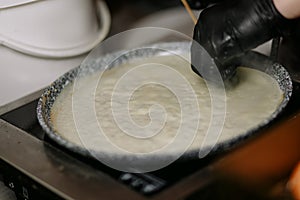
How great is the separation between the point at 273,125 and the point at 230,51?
0.78 feet

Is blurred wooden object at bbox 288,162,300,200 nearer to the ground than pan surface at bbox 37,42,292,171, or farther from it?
nearer to the ground

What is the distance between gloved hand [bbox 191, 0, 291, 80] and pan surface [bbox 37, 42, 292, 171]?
0.27 feet

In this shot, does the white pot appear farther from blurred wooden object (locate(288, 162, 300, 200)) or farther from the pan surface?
blurred wooden object (locate(288, 162, 300, 200))

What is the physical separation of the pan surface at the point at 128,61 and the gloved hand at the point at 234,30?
0.08m

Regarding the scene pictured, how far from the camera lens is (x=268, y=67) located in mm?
1155

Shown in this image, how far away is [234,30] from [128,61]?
1.04ft

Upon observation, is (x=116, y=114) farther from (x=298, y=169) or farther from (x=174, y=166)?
(x=298, y=169)

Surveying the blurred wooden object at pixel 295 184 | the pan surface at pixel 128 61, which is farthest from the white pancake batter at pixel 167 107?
the blurred wooden object at pixel 295 184

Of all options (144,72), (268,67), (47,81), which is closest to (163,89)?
(144,72)

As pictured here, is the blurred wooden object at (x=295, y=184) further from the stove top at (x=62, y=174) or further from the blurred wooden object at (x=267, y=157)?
the stove top at (x=62, y=174)

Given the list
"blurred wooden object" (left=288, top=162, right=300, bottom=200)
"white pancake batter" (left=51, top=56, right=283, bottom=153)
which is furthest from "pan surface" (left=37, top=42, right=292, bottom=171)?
"blurred wooden object" (left=288, top=162, right=300, bottom=200)

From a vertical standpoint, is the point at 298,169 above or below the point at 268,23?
below

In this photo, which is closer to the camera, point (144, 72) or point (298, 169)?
point (298, 169)

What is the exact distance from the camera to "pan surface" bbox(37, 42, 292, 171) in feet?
2.81
